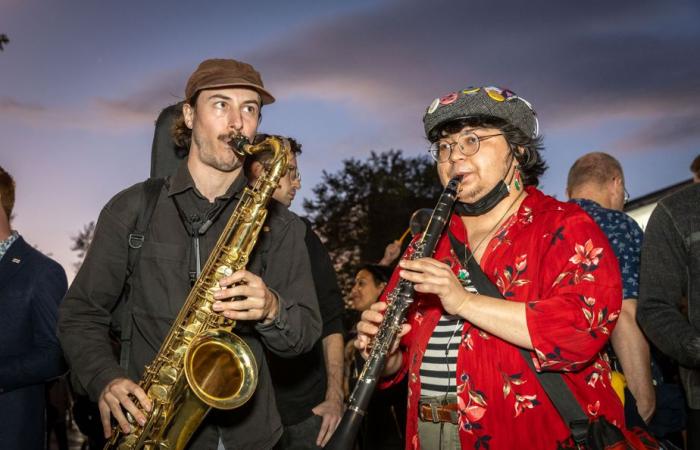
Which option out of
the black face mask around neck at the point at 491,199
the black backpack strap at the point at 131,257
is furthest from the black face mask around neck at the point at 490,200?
the black backpack strap at the point at 131,257

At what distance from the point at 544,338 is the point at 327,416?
201 cm

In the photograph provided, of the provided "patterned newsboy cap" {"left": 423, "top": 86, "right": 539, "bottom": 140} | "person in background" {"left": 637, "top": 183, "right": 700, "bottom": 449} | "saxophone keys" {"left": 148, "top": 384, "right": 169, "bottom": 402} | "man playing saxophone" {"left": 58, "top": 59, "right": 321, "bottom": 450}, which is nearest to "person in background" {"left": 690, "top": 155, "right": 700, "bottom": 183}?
"person in background" {"left": 637, "top": 183, "right": 700, "bottom": 449}

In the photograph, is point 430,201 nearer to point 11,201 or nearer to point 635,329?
point 635,329

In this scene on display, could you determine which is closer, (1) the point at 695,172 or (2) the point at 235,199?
(2) the point at 235,199

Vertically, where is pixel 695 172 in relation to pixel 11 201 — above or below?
above

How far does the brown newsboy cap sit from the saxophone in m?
0.96

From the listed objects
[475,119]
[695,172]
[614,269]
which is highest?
[695,172]

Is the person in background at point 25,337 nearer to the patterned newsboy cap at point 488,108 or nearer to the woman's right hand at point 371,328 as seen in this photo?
the woman's right hand at point 371,328

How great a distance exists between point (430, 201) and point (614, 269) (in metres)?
5.78

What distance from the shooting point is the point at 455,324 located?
316cm

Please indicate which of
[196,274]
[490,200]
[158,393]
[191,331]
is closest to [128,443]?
[158,393]

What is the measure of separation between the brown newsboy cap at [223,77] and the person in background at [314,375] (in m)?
0.49

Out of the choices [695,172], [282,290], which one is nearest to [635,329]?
[695,172]

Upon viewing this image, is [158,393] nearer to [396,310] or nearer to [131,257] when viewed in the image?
[131,257]
